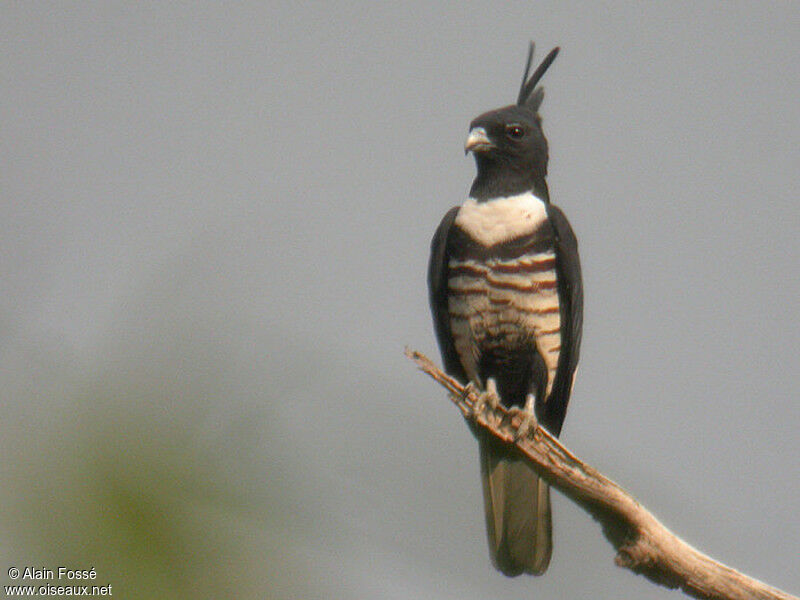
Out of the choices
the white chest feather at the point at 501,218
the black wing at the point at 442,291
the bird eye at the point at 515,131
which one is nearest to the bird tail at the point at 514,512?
the black wing at the point at 442,291

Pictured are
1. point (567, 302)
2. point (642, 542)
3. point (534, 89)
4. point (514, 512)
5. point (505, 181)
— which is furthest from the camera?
point (534, 89)

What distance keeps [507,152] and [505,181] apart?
186 millimetres

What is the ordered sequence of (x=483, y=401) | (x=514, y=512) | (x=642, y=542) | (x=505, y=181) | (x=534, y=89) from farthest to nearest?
(x=534, y=89), (x=505, y=181), (x=514, y=512), (x=483, y=401), (x=642, y=542)

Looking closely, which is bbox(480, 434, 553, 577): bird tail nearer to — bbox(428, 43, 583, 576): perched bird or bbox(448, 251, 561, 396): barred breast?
bbox(428, 43, 583, 576): perched bird

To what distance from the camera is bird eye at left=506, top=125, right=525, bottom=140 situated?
586cm

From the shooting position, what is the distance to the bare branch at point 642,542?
11.9ft

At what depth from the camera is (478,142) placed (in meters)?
5.82

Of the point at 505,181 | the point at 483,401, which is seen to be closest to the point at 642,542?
the point at 483,401

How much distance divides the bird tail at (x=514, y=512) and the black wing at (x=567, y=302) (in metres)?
0.53

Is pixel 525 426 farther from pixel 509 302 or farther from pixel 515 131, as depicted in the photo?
Answer: pixel 515 131

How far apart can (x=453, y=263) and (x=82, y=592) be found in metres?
4.35

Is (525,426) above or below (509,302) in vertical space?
below

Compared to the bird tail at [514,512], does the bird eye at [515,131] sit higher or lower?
higher

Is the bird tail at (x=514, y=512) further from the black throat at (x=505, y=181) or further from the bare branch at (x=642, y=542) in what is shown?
the black throat at (x=505, y=181)
